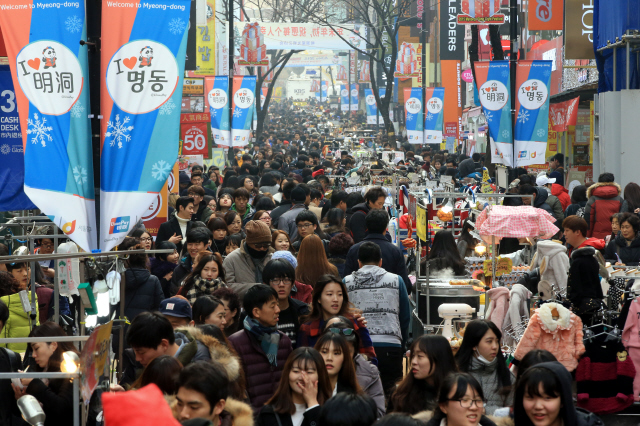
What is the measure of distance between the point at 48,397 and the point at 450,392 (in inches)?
85.1

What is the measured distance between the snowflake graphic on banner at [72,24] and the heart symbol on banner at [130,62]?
1.05 feet

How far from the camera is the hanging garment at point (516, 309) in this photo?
7.67m

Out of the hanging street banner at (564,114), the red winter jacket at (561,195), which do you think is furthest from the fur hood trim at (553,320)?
the hanging street banner at (564,114)

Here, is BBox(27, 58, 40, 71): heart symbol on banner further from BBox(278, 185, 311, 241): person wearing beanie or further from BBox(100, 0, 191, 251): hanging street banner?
BBox(278, 185, 311, 241): person wearing beanie

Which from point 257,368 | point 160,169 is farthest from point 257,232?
point 160,169

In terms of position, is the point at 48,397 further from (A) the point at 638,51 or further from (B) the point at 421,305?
(A) the point at 638,51

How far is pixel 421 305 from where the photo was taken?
31.0ft

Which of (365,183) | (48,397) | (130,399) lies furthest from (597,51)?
(130,399)

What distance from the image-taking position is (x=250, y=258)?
726cm

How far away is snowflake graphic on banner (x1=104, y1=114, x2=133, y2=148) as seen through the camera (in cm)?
480

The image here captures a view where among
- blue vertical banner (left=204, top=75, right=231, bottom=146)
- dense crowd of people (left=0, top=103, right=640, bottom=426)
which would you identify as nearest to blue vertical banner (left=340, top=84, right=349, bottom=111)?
blue vertical banner (left=204, top=75, right=231, bottom=146)

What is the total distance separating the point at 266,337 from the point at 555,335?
8.82ft

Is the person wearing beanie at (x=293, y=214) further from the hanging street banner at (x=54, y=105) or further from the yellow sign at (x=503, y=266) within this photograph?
the hanging street banner at (x=54, y=105)

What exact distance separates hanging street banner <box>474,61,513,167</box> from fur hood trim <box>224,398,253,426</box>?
11.7 m
